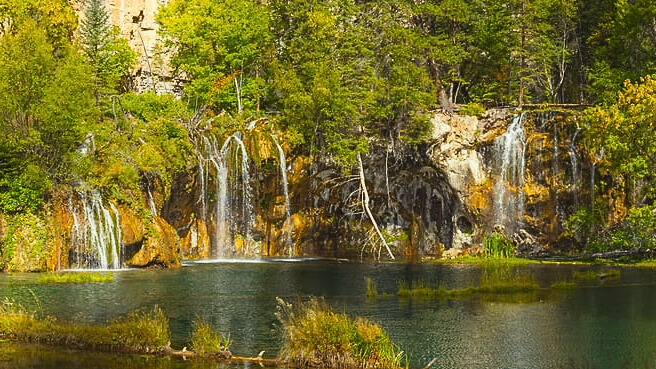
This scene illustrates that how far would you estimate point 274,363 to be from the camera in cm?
2084

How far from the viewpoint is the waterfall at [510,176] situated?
199 ft

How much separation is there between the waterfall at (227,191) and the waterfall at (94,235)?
11.3 meters

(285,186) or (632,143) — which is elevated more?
(632,143)

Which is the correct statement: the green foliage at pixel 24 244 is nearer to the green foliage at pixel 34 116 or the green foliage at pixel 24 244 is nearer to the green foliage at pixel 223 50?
the green foliage at pixel 34 116

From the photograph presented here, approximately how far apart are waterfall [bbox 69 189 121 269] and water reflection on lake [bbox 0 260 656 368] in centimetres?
388

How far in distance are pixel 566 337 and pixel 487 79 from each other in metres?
50.1

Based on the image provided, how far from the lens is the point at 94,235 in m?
50.2

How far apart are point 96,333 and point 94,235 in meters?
28.8

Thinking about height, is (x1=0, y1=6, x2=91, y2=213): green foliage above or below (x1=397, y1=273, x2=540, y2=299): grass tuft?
above

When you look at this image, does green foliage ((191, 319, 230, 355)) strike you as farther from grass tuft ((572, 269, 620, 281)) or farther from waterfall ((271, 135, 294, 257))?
waterfall ((271, 135, 294, 257))

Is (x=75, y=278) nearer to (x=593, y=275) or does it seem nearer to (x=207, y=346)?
(x=207, y=346)

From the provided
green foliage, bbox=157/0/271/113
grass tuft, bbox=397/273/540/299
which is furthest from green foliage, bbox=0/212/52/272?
green foliage, bbox=157/0/271/113

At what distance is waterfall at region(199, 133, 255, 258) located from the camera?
6153 cm

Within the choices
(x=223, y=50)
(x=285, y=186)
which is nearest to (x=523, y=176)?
(x=285, y=186)
